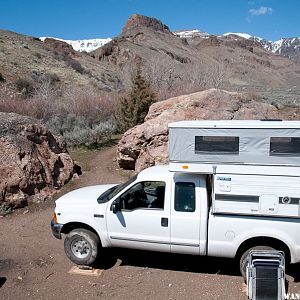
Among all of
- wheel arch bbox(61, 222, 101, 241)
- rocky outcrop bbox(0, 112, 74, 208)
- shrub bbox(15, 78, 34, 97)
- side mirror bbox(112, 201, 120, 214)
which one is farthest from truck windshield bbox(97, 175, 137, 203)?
shrub bbox(15, 78, 34, 97)

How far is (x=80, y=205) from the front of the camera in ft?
22.3

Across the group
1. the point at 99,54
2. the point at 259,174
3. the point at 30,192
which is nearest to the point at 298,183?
the point at 259,174

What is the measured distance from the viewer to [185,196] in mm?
6254

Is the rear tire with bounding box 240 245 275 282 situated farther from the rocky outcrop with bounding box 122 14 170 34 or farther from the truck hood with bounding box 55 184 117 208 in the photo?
the rocky outcrop with bounding box 122 14 170 34

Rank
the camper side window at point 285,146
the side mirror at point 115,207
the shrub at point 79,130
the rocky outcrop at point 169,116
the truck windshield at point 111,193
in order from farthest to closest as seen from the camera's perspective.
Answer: the shrub at point 79,130, the rocky outcrop at point 169,116, the truck windshield at point 111,193, the side mirror at point 115,207, the camper side window at point 285,146

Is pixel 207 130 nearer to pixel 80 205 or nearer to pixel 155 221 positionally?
pixel 155 221

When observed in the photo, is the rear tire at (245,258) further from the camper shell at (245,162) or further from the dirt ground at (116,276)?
the camper shell at (245,162)

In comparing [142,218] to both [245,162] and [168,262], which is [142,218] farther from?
[245,162]

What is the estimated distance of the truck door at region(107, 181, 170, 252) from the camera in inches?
250

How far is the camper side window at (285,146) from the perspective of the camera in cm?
566

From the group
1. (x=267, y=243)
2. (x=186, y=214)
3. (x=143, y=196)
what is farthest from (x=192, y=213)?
(x=267, y=243)

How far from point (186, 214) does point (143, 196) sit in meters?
0.85

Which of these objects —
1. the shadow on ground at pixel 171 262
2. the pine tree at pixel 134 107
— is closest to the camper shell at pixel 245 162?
the shadow on ground at pixel 171 262

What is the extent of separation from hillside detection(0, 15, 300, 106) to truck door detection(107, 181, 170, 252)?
2235 cm
